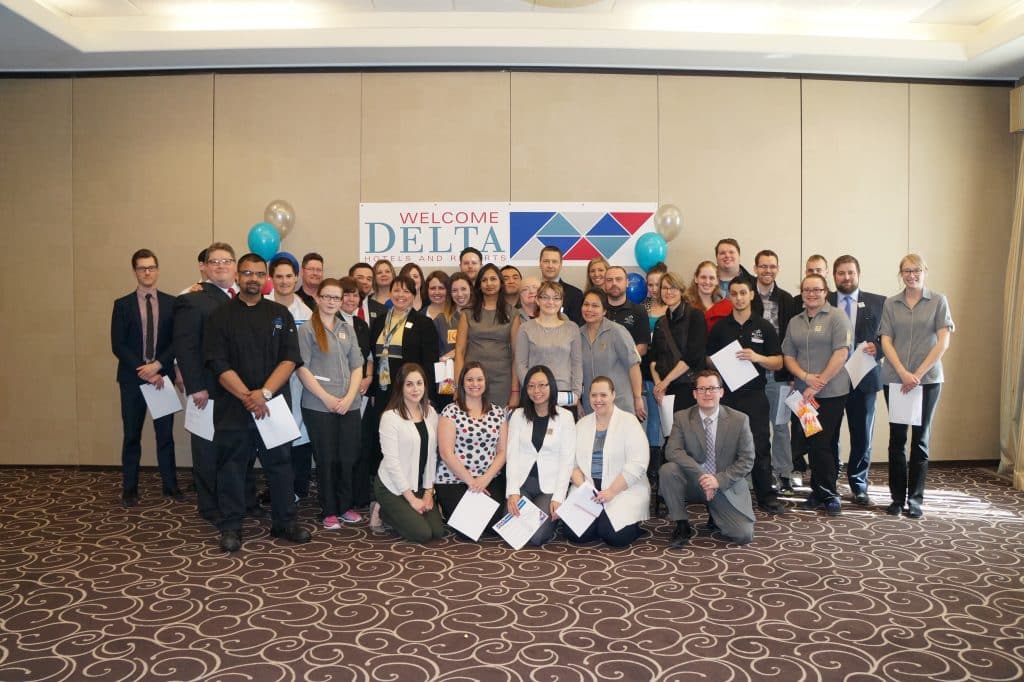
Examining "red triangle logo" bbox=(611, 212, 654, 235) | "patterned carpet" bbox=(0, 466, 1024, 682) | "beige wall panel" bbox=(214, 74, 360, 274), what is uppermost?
"beige wall panel" bbox=(214, 74, 360, 274)

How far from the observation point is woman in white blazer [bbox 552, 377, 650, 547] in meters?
4.05

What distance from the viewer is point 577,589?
Answer: 3414 mm

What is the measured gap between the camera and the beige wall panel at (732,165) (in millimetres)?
6285

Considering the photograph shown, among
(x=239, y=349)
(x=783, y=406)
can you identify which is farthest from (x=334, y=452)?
(x=783, y=406)

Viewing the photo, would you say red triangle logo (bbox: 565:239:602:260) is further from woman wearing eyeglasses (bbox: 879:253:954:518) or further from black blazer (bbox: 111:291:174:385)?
black blazer (bbox: 111:291:174:385)

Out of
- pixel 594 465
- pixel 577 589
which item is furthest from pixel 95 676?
pixel 594 465

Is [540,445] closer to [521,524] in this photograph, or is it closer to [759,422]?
[521,524]

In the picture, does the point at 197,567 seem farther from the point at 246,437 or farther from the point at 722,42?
the point at 722,42

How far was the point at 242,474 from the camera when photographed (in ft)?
13.4

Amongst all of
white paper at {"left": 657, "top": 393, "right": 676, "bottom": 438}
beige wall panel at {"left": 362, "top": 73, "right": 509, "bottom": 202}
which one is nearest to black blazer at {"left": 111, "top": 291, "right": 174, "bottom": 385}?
beige wall panel at {"left": 362, "top": 73, "right": 509, "bottom": 202}

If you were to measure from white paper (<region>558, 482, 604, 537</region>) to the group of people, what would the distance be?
0.05m

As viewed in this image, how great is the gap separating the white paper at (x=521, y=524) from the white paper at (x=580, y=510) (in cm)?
12

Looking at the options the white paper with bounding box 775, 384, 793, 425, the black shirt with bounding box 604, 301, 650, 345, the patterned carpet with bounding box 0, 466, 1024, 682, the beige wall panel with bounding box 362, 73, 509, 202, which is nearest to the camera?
the patterned carpet with bounding box 0, 466, 1024, 682

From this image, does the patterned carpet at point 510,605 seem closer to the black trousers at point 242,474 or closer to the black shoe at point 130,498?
the black trousers at point 242,474
